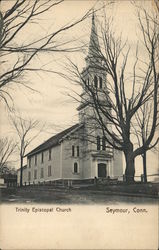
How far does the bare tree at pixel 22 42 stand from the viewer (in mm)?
2223

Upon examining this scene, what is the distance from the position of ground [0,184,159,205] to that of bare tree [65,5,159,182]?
23 centimetres

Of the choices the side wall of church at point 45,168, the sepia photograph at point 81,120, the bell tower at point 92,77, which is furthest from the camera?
the bell tower at point 92,77

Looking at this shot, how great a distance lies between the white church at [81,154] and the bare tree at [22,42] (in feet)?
0.94

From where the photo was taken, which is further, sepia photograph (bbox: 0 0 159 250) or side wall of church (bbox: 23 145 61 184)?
side wall of church (bbox: 23 145 61 184)

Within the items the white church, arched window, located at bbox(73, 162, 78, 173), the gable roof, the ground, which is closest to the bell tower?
the white church

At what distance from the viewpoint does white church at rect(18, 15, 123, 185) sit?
2197 millimetres

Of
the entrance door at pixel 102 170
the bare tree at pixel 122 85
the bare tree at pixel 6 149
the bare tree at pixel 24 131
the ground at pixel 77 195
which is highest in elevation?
the bare tree at pixel 122 85

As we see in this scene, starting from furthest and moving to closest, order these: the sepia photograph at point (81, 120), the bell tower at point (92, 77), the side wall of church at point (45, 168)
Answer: the bell tower at point (92, 77)
the side wall of church at point (45, 168)
the sepia photograph at point (81, 120)

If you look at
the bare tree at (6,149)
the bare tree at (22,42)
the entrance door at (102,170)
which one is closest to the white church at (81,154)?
the entrance door at (102,170)

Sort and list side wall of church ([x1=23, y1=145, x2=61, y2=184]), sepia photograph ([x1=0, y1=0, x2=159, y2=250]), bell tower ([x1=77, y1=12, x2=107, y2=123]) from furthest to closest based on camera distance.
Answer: bell tower ([x1=77, y1=12, x2=107, y2=123])
side wall of church ([x1=23, y1=145, x2=61, y2=184])
sepia photograph ([x1=0, y1=0, x2=159, y2=250])

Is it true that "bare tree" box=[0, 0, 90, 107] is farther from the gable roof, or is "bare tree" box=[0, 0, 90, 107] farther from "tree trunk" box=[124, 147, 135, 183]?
"tree trunk" box=[124, 147, 135, 183]

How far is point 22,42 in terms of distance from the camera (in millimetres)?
2297

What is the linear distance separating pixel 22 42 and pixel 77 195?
4.03ft

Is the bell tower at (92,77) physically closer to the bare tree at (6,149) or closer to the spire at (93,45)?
the spire at (93,45)
